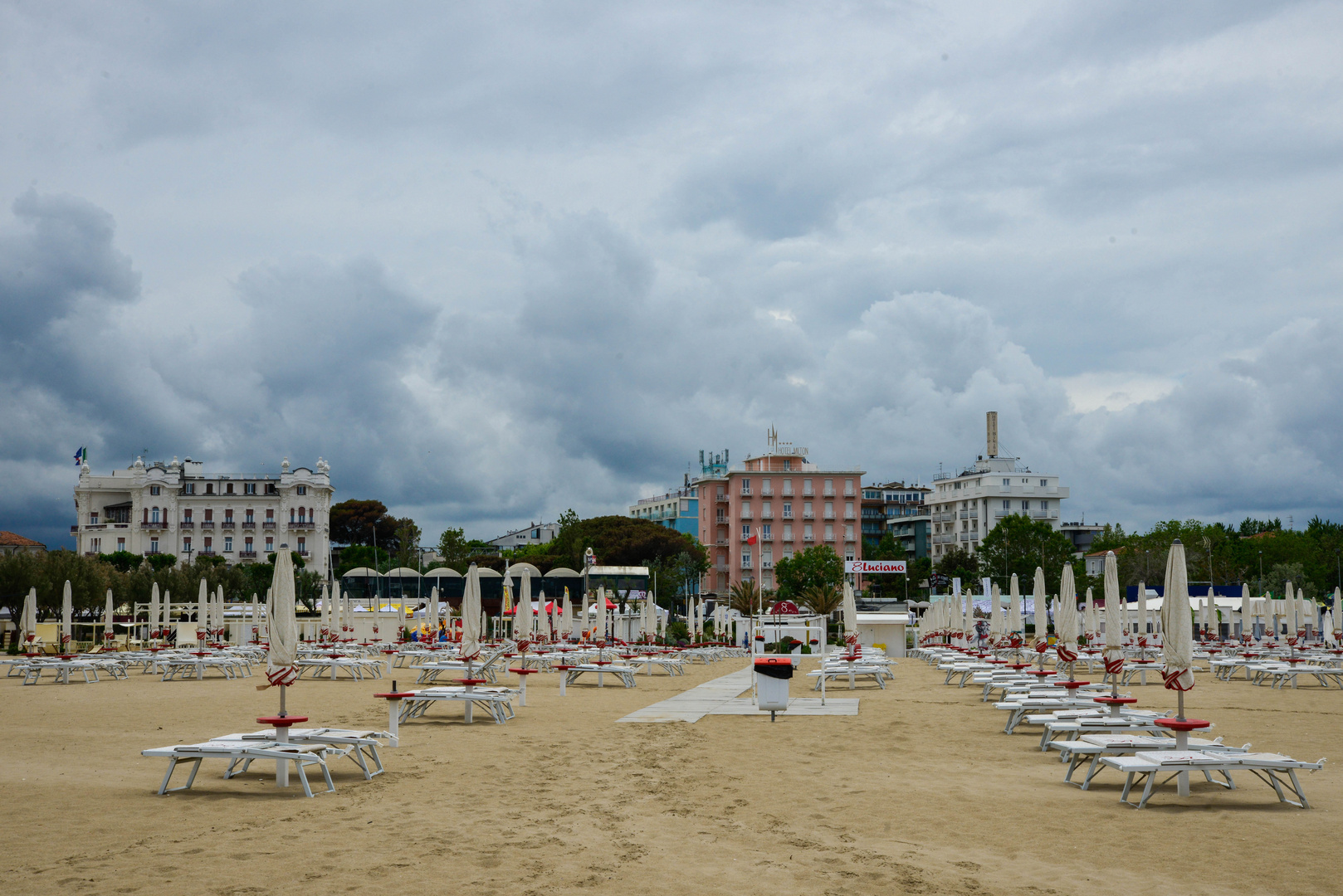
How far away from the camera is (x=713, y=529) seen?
311 ft

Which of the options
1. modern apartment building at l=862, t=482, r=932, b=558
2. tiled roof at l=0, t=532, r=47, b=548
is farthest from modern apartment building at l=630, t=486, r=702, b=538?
tiled roof at l=0, t=532, r=47, b=548

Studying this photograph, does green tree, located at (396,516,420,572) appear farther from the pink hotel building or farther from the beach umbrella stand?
the beach umbrella stand

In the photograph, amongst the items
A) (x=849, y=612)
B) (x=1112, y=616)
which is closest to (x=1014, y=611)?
(x=849, y=612)

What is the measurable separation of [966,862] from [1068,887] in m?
0.77

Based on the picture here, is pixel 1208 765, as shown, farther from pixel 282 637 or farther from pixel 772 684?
pixel 282 637

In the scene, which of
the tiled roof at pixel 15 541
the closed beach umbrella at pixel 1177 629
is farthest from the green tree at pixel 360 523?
the closed beach umbrella at pixel 1177 629

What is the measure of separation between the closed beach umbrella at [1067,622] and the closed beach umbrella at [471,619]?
9371 millimetres

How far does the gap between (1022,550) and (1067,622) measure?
68346 mm

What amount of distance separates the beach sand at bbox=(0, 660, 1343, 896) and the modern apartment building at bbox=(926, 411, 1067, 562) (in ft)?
299

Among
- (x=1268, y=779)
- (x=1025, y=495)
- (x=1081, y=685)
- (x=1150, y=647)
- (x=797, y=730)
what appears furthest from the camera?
(x=1025, y=495)

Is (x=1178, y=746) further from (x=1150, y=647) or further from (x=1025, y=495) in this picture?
(x=1025, y=495)

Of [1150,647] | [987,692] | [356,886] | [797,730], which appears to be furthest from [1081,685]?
[1150,647]

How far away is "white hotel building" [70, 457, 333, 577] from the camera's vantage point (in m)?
93.9

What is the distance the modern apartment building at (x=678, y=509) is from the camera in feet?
395
